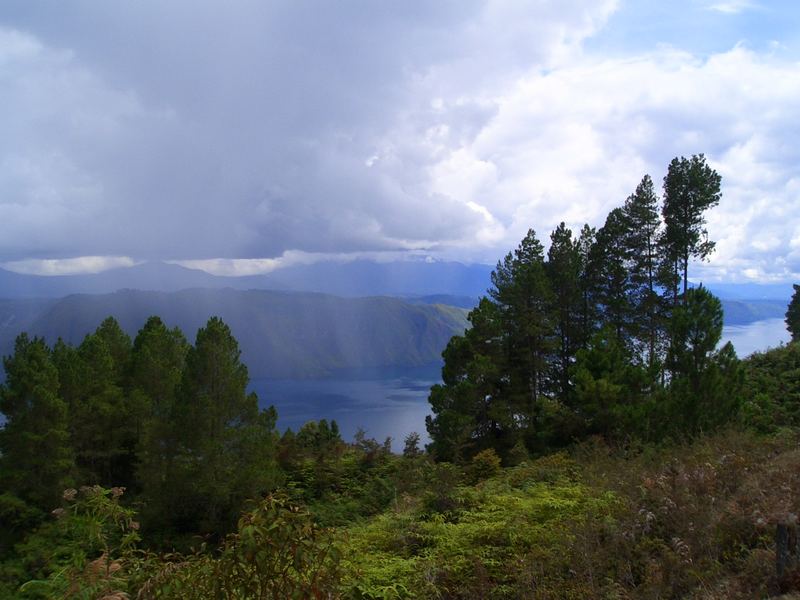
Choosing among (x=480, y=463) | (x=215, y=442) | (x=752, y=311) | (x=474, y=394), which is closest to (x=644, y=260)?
(x=474, y=394)

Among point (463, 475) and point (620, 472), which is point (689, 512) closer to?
point (620, 472)

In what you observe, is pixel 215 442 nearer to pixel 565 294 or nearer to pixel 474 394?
pixel 474 394

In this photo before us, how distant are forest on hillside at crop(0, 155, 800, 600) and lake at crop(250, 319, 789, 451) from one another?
109 ft

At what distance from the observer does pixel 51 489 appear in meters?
18.9

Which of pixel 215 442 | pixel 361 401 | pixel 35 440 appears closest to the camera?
pixel 215 442

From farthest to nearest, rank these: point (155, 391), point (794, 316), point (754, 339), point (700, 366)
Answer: point (754, 339), point (794, 316), point (155, 391), point (700, 366)

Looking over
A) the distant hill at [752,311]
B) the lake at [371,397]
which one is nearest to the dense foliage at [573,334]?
the lake at [371,397]

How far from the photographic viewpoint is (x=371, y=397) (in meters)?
125

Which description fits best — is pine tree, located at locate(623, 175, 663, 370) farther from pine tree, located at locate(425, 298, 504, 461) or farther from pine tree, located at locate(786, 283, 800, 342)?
pine tree, located at locate(786, 283, 800, 342)

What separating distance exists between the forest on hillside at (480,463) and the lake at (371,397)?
33.1 metres

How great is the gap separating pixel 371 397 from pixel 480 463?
111 m

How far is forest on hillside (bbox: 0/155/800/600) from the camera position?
445 centimetres

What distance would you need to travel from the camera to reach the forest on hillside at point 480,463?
4453 millimetres

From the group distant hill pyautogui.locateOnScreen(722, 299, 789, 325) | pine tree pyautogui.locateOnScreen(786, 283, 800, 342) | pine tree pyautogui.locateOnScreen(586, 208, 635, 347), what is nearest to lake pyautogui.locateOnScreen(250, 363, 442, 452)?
pine tree pyautogui.locateOnScreen(586, 208, 635, 347)
